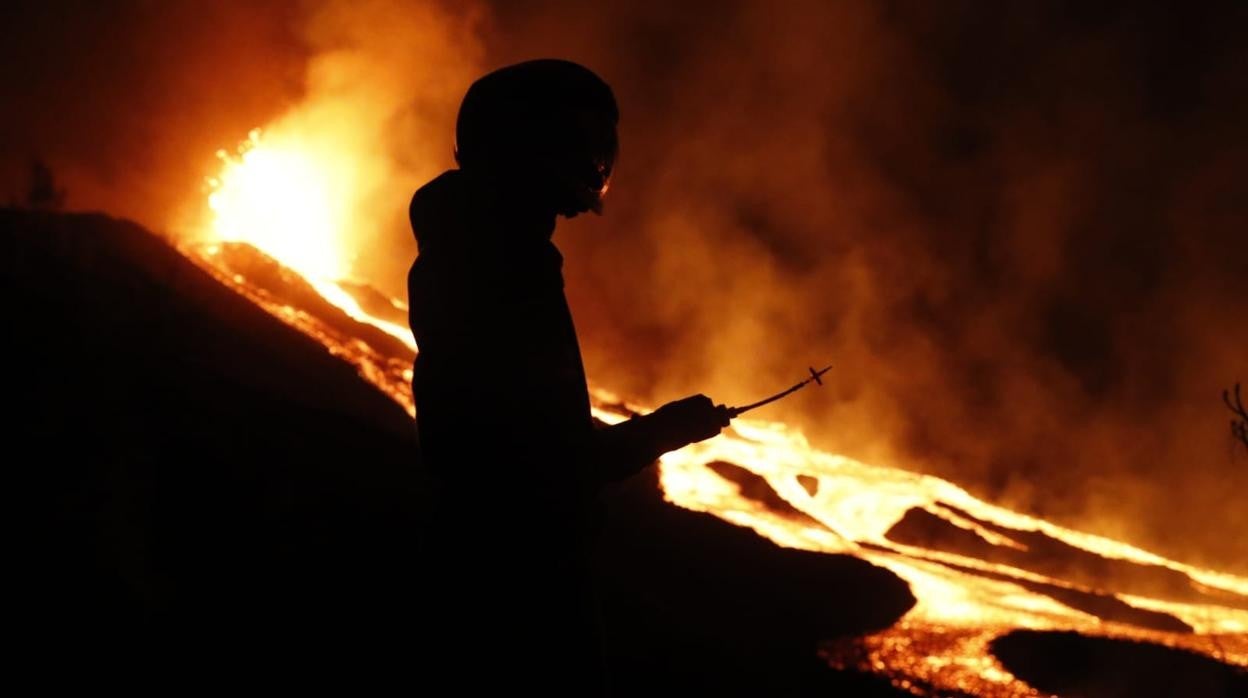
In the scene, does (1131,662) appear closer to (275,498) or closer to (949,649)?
(949,649)

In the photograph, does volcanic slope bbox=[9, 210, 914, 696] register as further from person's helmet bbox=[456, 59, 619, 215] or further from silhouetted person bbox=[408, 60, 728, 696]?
person's helmet bbox=[456, 59, 619, 215]

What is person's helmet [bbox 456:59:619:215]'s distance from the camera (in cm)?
252

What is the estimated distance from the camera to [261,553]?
419 inches

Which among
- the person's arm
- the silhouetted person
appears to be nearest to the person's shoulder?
the silhouetted person

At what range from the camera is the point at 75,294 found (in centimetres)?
1767

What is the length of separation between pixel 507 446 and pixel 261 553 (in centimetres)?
961

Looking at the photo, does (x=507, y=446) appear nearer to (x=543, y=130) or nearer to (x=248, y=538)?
(x=543, y=130)

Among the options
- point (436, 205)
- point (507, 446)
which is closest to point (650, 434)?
point (507, 446)

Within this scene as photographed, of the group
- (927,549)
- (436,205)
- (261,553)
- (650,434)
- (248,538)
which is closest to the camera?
(650,434)

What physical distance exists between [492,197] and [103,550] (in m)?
8.68

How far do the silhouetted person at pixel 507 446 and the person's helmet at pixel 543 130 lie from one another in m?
0.15

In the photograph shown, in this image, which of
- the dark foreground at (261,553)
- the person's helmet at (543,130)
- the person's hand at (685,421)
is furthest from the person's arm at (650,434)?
the person's helmet at (543,130)

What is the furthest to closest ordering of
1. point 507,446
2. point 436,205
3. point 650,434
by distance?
point 436,205, point 650,434, point 507,446

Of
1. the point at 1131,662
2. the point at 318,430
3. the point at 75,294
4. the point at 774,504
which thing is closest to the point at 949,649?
the point at 1131,662
